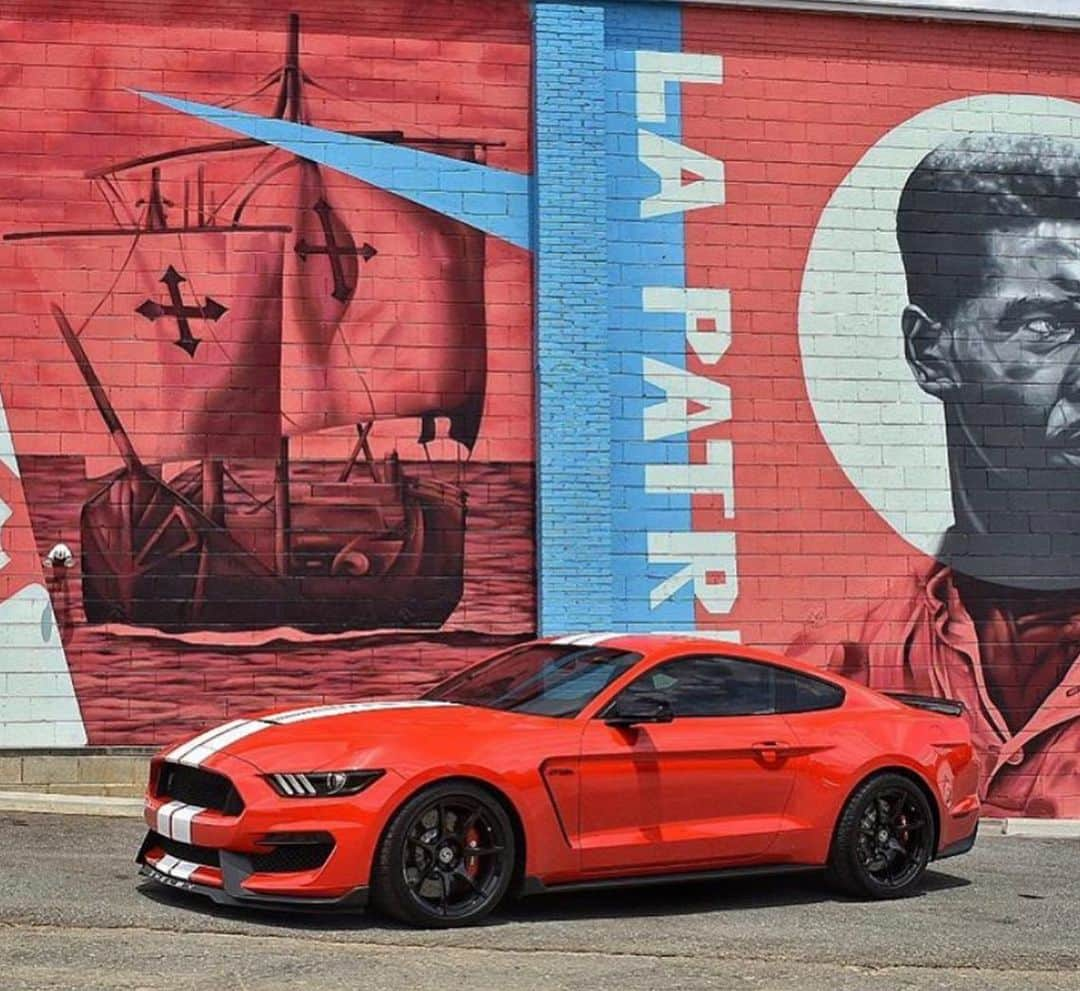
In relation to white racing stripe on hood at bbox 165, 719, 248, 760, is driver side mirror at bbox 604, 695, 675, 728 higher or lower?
higher

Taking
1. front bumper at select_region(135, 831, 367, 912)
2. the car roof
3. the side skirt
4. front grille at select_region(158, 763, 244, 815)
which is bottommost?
the side skirt

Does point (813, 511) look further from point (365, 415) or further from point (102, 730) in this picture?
point (102, 730)

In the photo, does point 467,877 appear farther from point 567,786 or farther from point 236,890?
point 236,890

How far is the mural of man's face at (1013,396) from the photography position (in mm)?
14633

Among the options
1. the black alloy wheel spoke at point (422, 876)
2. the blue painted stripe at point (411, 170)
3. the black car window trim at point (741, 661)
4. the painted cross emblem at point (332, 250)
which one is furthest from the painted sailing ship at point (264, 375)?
the black alloy wheel spoke at point (422, 876)

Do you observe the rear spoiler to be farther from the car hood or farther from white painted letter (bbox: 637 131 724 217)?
white painted letter (bbox: 637 131 724 217)

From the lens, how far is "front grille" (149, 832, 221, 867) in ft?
24.2

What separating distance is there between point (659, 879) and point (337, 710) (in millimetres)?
1830

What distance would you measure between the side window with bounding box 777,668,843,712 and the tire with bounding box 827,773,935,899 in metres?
0.51

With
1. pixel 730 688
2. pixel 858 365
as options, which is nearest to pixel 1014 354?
pixel 858 365

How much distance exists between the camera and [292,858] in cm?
720

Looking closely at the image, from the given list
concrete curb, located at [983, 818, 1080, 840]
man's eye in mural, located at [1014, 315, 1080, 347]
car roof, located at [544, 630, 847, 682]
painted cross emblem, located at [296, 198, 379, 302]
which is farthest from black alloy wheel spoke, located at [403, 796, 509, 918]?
man's eye in mural, located at [1014, 315, 1080, 347]

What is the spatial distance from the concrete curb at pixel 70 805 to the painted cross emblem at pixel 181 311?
3.70 metres

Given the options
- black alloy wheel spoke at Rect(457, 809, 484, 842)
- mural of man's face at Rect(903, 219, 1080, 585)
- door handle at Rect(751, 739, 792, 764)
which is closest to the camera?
black alloy wheel spoke at Rect(457, 809, 484, 842)
